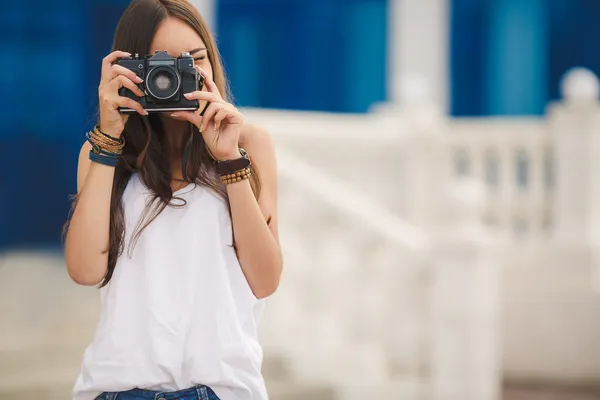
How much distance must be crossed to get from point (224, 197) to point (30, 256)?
152 inches

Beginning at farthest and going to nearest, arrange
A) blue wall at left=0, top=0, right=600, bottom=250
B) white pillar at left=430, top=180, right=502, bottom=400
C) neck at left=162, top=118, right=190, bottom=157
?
blue wall at left=0, top=0, right=600, bottom=250, white pillar at left=430, top=180, right=502, bottom=400, neck at left=162, top=118, right=190, bottom=157

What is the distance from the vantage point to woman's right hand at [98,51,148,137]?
1.55m

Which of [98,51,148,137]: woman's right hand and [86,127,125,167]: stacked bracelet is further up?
[98,51,148,137]: woman's right hand

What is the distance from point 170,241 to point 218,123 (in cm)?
21

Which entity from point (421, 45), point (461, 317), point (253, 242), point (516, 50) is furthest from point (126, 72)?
point (516, 50)

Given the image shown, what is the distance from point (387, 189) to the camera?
5.98 m

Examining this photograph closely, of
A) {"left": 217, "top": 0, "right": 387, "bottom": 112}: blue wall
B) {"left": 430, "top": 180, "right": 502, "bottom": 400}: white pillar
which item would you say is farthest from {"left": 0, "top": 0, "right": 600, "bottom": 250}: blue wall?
{"left": 430, "top": 180, "right": 502, "bottom": 400}: white pillar

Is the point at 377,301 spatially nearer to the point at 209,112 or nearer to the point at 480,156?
the point at 480,156

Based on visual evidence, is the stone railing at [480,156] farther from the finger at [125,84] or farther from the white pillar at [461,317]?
the finger at [125,84]

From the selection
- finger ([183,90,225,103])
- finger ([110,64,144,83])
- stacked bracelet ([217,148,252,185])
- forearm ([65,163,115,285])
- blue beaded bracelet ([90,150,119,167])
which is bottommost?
forearm ([65,163,115,285])

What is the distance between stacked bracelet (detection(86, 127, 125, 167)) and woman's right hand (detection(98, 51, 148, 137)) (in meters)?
0.01

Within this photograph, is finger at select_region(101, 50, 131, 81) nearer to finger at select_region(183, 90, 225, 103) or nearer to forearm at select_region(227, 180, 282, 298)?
finger at select_region(183, 90, 225, 103)

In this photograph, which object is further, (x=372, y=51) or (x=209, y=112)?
(x=372, y=51)

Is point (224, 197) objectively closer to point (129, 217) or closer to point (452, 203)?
point (129, 217)
